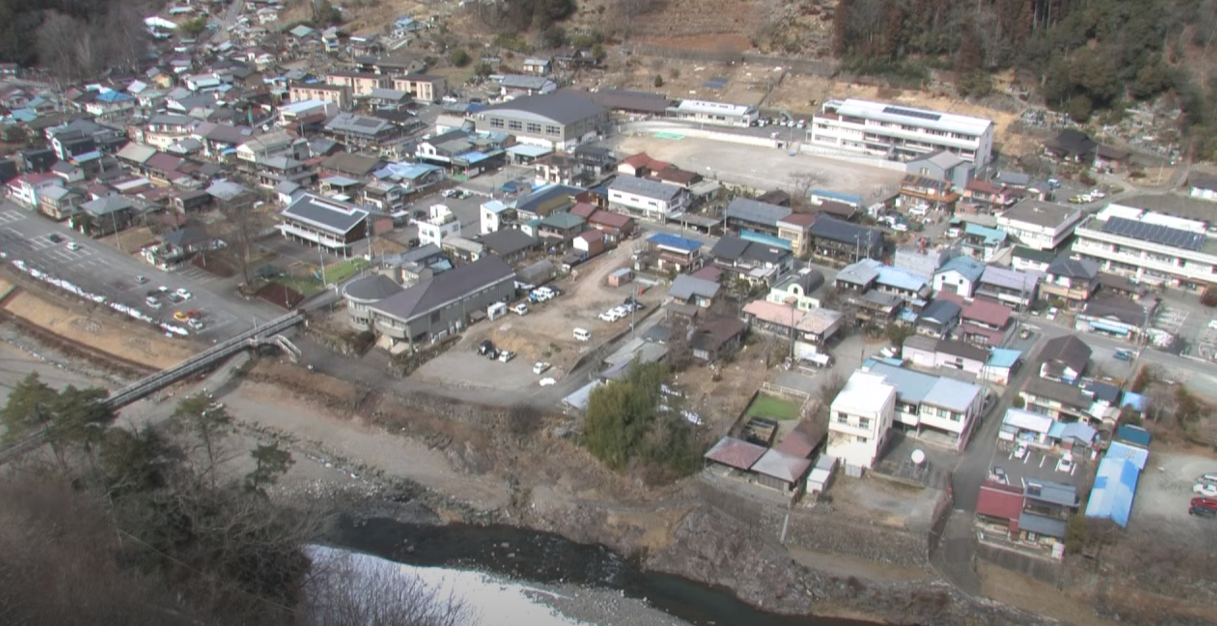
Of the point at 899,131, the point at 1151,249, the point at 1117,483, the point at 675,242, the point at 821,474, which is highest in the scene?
the point at 899,131

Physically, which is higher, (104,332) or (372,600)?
(372,600)

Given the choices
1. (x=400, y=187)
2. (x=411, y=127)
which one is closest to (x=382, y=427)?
(x=400, y=187)

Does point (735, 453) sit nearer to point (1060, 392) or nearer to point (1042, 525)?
point (1042, 525)

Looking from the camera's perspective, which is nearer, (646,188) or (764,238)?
(764,238)

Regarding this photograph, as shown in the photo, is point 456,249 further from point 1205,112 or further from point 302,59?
point 302,59

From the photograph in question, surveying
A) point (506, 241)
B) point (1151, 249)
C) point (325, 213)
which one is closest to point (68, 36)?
point (325, 213)
